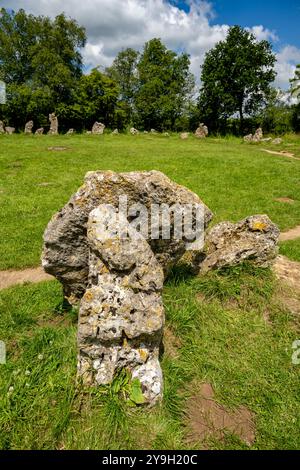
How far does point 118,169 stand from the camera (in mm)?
18719

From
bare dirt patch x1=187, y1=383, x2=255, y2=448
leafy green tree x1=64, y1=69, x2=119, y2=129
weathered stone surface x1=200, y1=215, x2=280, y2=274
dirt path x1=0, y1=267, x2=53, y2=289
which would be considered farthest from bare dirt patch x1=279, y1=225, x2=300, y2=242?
leafy green tree x1=64, y1=69, x2=119, y2=129

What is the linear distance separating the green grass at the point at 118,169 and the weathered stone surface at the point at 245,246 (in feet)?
15.7

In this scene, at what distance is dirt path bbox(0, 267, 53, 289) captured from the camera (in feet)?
25.0

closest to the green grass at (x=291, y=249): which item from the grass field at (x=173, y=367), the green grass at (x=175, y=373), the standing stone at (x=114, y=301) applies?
the grass field at (x=173, y=367)

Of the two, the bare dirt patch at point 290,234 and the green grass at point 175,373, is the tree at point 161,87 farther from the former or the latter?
the green grass at point 175,373

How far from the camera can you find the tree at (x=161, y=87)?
46062 millimetres

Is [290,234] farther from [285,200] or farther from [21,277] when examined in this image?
[21,277]

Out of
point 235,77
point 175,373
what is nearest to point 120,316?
point 175,373

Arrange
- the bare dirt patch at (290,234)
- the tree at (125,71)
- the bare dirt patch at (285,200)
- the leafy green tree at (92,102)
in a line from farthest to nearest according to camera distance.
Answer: the tree at (125,71) → the leafy green tree at (92,102) → the bare dirt patch at (285,200) → the bare dirt patch at (290,234)

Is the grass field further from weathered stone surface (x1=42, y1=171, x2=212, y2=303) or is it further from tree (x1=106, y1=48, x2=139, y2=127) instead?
tree (x1=106, y1=48, x2=139, y2=127)

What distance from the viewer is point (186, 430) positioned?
3.86 metres

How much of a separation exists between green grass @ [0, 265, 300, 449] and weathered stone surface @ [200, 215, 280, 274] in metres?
0.26

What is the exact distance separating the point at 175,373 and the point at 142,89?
4983cm
